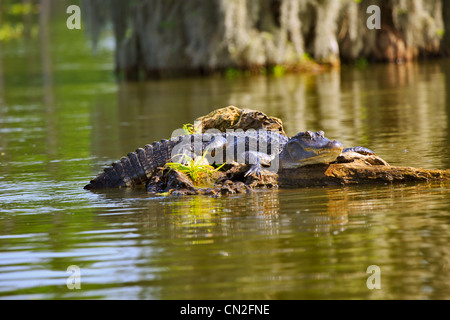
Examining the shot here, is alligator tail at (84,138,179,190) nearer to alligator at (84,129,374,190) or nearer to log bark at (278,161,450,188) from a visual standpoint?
alligator at (84,129,374,190)

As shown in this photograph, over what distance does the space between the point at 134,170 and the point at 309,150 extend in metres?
2.32

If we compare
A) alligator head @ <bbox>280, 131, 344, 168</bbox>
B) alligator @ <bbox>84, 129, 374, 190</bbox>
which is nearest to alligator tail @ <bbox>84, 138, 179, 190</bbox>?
alligator @ <bbox>84, 129, 374, 190</bbox>

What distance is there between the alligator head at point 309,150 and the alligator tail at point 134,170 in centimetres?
168

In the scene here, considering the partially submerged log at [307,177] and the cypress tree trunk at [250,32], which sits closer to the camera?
the partially submerged log at [307,177]

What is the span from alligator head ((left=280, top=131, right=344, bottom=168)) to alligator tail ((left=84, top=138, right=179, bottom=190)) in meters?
1.68

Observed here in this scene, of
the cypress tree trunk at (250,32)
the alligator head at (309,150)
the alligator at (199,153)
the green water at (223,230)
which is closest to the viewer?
the green water at (223,230)

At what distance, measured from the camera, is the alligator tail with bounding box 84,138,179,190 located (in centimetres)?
1048

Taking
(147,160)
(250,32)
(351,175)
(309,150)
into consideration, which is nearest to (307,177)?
(309,150)

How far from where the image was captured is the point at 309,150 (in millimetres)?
9594

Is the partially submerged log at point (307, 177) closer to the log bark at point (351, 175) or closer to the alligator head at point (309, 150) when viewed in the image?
the log bark at point (351, 175)

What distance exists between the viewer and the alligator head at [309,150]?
953 centimetres

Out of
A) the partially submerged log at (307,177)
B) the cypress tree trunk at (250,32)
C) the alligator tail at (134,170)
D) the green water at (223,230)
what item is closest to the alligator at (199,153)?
the alligator tail at (134,170)
